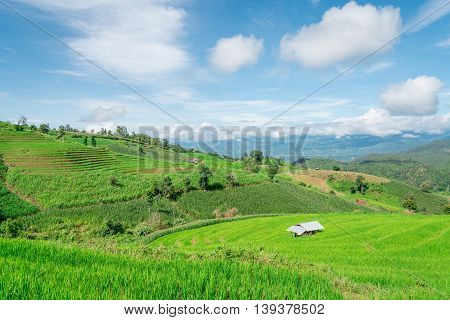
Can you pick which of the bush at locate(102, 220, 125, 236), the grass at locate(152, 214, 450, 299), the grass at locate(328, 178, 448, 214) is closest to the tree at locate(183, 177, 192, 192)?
the bush at locate(102, 220, 125, 236)

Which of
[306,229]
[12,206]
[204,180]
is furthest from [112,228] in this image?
[306,229]

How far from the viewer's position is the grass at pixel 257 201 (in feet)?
282

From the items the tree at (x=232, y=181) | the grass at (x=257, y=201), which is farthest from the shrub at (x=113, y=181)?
the tree at (x=232, y=181)

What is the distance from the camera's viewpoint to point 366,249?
31578 mm

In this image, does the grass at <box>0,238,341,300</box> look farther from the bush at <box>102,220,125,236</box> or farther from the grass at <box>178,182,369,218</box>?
the grass at <box>178,182,369,218</box>

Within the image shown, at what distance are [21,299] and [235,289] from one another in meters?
3.63

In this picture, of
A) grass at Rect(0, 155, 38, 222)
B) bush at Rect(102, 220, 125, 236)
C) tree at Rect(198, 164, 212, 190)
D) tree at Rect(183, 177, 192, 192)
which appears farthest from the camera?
tree at Rect(198, 164, 212, 190)

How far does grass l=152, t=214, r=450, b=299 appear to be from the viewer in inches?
554

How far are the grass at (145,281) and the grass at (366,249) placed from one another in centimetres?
141

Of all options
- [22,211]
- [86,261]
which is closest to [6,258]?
[86,261]

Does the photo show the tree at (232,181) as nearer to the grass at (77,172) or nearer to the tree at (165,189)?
the grass at (77,172)

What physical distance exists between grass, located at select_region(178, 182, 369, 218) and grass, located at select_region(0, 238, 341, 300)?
73.4 meters

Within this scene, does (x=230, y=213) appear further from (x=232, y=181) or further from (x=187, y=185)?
(x=232, y=181)
